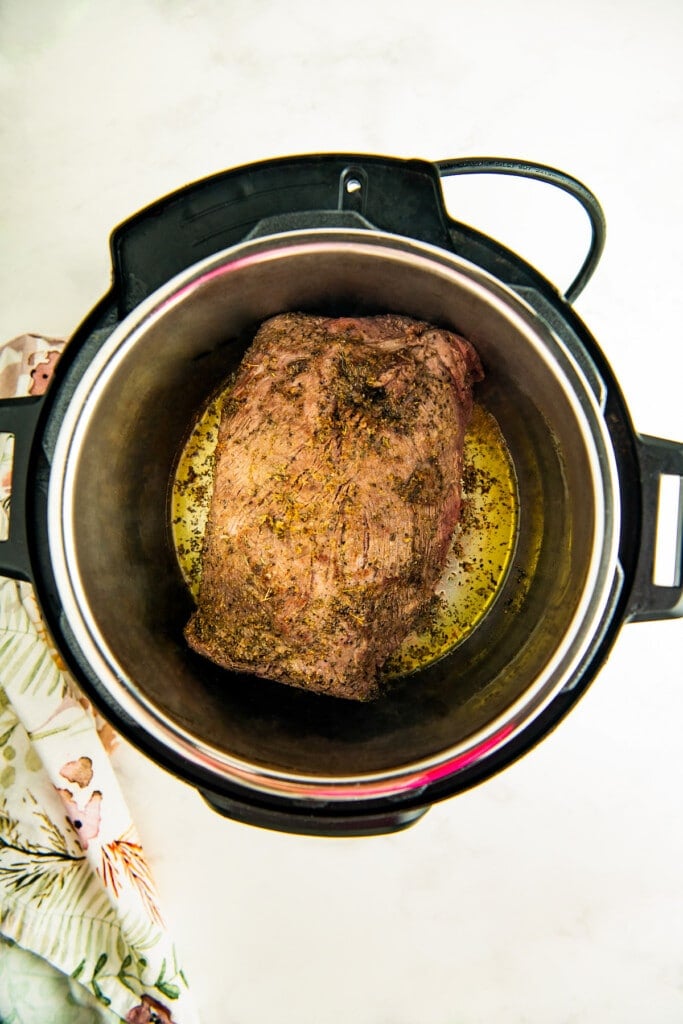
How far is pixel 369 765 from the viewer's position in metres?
0.90

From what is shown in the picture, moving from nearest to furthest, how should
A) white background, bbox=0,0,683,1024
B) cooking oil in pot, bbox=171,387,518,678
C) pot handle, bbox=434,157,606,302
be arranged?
pot handle, bbox=434,157,606,302 → cooking oil in pot, bbox=171,387,518,678 → white background, bbox=0,0,683,1024

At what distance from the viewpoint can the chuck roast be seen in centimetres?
91

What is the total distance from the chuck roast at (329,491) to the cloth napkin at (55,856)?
1.27ft

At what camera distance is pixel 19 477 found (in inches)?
33.0

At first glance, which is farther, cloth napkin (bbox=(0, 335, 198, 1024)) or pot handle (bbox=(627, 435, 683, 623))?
cloth napkin (bbox=(0, 335, 198, 1024))

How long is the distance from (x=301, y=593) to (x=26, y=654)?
0.57 meters

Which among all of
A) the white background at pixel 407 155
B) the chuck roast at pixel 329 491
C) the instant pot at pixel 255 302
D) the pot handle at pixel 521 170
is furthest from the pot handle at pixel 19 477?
the pot handle at pixel 521 170

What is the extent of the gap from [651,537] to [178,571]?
69 centimetres

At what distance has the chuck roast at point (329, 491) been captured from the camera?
0.91 m

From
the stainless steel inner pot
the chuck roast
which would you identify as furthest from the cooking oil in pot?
the chuck roast

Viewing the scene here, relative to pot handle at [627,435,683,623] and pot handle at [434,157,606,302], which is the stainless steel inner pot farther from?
pot handle at [434,157,606,302]

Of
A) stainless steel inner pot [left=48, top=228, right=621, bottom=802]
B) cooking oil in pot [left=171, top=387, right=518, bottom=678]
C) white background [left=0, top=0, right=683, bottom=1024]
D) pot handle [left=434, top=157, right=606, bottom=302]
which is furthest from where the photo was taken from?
white background [left=0, top=0, right=683, bottom=1024]

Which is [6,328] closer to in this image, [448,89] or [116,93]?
[116,93]

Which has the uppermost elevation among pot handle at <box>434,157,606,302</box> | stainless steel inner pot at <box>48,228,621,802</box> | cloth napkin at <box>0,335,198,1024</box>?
pot handle at <box>434,157,606,302</box>
